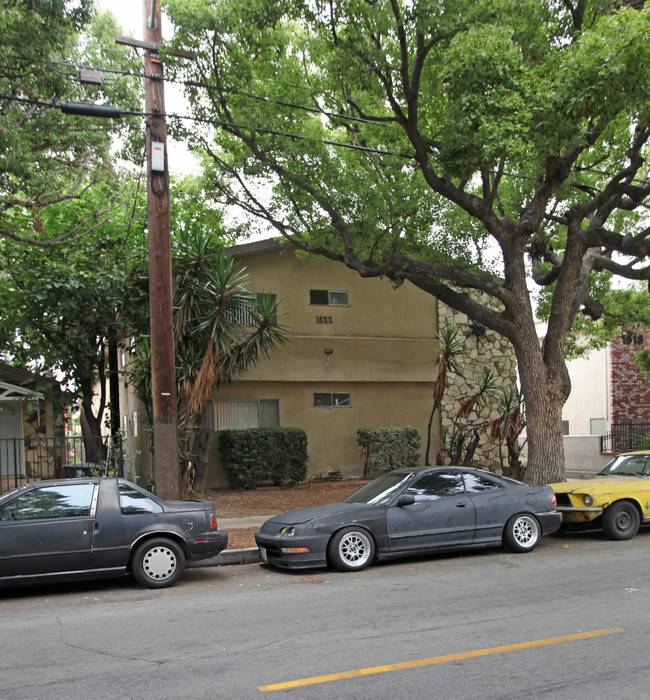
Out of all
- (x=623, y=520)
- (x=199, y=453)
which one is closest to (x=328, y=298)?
(x=199, y=453)

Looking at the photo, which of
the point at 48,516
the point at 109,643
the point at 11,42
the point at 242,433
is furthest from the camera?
the point at 242,433

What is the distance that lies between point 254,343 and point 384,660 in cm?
1142

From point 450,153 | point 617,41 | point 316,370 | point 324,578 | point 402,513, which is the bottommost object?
point 324,578

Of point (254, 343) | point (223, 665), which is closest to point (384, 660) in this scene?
point (223, 665)

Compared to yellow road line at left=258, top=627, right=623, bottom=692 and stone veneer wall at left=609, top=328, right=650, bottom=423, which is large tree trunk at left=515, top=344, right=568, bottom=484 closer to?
yellow road line at left=258, top=627, right=623, bottom=692

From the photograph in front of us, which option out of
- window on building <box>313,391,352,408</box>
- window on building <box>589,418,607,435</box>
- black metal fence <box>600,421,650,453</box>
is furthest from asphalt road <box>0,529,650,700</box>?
window on building <box>589,418,607,435</box>

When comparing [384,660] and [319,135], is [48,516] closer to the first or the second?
[384,660]

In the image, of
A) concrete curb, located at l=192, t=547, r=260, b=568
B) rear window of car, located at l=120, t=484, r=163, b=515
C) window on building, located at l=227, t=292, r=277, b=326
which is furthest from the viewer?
window on building, located at l=227, t=292, r=277, b=326

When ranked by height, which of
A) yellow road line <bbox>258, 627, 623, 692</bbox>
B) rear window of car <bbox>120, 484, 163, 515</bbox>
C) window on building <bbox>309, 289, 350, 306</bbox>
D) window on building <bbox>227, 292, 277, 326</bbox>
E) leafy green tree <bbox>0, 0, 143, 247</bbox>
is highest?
leafy green tree <bbox>0, 0, 143, 247</bbox>

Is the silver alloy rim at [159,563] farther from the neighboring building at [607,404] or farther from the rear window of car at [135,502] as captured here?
the neighboring building at [607,404]

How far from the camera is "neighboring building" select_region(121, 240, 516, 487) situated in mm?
19203

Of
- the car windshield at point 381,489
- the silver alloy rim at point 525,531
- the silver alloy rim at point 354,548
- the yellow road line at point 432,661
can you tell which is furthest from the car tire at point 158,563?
the silver alloy rim at point 525,531

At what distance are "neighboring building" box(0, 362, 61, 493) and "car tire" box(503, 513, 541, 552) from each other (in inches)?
414

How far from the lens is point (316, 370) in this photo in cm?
1981
